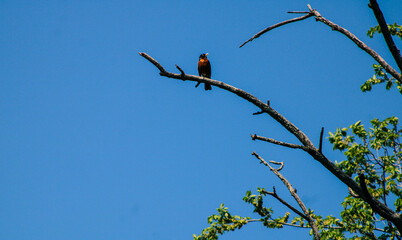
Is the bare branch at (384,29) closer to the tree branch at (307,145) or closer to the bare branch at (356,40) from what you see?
the bare branch at (356,40)

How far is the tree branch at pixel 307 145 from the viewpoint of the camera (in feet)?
14.9

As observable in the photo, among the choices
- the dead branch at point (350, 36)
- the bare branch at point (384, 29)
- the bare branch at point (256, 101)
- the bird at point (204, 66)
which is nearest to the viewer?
the bare branch at point (384, 29)

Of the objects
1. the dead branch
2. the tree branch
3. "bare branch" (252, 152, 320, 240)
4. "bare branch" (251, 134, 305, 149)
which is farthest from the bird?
"bare branch" (251, 134, 305, 149)

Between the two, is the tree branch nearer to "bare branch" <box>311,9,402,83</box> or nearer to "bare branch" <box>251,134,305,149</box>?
"bare branch" <box>251,134,305,149</box>

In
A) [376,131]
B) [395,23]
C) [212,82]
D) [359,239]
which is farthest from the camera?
[376,131]

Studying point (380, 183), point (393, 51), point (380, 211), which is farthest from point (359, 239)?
point (393, 51)

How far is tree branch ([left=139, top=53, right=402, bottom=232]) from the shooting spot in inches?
178

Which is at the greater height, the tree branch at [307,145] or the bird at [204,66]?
the bird at [204,66]

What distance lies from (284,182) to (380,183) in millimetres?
2656

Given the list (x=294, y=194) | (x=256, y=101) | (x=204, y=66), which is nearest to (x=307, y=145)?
(x=256, y=101)

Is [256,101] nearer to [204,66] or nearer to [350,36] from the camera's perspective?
[350,36]

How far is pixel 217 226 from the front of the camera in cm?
866

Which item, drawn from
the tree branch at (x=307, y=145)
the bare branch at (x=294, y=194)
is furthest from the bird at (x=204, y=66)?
the tree branch at (x=307, y=145)

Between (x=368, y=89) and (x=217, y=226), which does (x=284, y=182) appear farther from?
(x=368, y=89)
